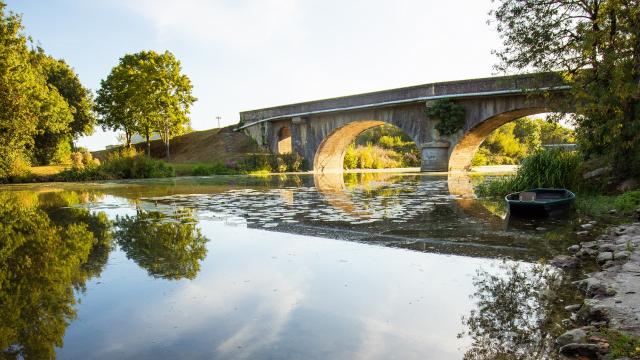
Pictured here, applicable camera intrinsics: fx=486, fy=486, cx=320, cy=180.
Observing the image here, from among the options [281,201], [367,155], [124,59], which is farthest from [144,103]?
[281,201]

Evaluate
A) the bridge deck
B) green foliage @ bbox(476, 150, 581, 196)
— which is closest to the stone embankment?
green foliage @ bbox(476, 150, 581, 196)

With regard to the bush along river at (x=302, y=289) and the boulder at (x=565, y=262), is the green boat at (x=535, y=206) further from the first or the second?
the boulder at (x=565, y=262)

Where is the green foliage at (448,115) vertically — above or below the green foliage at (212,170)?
above

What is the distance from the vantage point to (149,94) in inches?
1416

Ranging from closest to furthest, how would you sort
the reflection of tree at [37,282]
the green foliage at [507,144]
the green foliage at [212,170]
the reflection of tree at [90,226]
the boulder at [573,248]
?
the reflection of tree at [37,282]
the reflection of tree at [90,226]
the boulder at [573,248]
the green foliage at [212,170]
the green foliage at [507,144]

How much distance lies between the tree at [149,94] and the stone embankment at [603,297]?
34.6 m

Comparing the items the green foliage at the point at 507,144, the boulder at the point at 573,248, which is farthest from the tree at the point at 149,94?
the boulder at the point at 573,248

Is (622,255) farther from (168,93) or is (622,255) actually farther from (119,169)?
(168,93)

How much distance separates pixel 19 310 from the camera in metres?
3.95

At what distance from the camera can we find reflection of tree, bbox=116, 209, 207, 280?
5.39 meters

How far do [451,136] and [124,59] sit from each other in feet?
87.1

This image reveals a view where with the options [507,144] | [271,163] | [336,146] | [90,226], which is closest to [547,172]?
[90,226]

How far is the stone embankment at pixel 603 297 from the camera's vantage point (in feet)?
9.78

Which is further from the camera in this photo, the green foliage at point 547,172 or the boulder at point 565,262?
the green foliage at point 547,172
